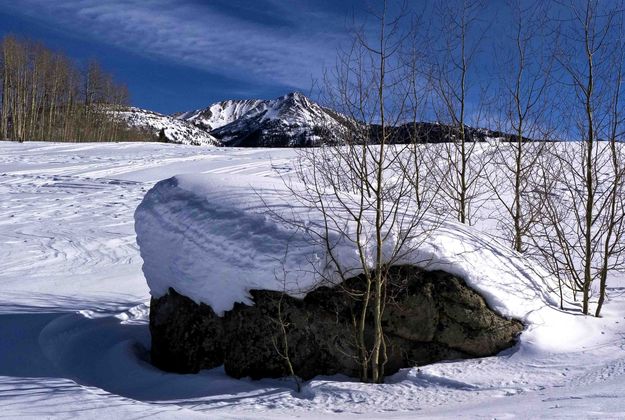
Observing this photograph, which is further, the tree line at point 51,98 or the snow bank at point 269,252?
the tree line at point 51,98

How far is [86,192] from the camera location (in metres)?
15.2

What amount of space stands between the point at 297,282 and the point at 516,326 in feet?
5.92

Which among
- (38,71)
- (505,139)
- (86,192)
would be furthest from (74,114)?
(505,139)

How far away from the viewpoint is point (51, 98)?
121ft

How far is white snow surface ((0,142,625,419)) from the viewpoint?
11.2 ft

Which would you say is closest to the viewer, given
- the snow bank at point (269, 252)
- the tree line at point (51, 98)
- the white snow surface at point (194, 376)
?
the white snow surface at point (194, 376)

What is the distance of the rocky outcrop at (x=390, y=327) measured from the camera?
429cm

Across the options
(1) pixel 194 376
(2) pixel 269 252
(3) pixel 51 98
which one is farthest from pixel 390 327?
(3) pixel 51 98

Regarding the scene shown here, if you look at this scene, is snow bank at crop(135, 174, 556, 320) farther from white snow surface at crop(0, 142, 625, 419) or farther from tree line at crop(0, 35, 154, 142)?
tree line at crop(0, 35, 154, 142)

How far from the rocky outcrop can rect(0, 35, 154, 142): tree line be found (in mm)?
34780

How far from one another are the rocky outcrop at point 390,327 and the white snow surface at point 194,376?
0.50 ft

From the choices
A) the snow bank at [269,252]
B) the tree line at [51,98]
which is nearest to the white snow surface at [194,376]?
the snow bank at [269,252]

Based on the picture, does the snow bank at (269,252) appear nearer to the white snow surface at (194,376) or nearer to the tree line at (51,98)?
the white snow surface at (194,376)

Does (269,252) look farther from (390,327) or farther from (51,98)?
(51,98)
